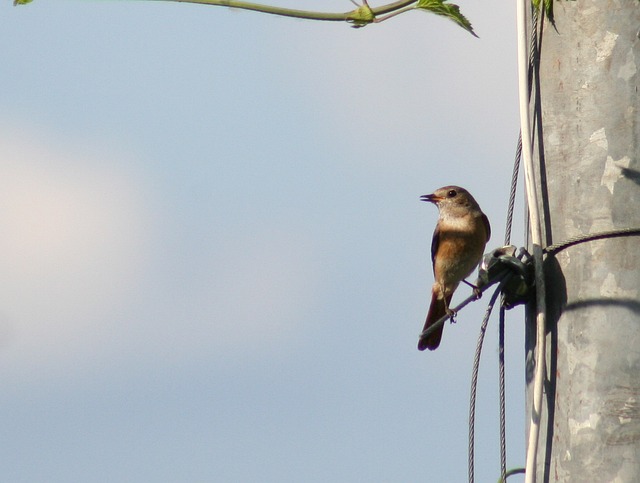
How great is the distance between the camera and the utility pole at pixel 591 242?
3088mm

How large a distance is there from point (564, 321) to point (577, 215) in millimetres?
337

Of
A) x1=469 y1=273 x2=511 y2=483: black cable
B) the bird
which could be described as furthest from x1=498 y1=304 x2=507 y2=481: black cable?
the bird

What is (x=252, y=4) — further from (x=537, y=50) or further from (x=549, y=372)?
(x=549, y=372)

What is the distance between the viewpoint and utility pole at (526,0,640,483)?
309cm

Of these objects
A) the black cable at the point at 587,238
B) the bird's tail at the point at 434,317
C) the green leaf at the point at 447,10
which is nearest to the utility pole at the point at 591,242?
the black cable at the point at 587,238

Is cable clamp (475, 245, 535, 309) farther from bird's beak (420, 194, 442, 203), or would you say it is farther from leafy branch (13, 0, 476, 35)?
bird's beak (420, 194, 442, 203)

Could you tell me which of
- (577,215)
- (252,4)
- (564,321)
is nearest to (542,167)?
(577,215)

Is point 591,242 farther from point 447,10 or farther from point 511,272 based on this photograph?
point 447,10

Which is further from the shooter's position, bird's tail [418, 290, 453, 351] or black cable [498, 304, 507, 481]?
bird's tail [418, 290, 453, 351]

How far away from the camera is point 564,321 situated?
3.35 meters

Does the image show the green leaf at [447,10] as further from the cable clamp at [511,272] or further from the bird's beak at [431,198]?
the bird's beak at [431,198]

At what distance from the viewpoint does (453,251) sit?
7953mm

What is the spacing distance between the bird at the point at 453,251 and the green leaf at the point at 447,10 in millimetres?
4443

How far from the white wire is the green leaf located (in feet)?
0.81
